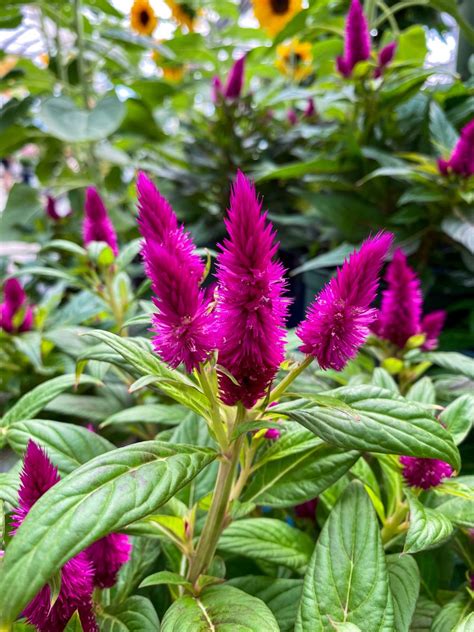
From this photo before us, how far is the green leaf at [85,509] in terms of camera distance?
10.2 inches

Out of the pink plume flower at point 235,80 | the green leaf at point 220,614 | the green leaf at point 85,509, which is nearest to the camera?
the green leaf at point 85,509

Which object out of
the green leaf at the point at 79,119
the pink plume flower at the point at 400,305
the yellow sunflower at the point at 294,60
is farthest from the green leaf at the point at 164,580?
the yellow sunflower at the point at 294,60

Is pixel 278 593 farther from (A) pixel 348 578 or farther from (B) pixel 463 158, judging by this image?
(B) pixel 463 158

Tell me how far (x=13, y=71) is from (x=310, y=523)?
57.4 inches

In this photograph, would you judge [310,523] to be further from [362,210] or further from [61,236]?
[61,236]

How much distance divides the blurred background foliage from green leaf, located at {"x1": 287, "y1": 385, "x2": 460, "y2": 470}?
0.53 m

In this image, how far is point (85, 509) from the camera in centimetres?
29

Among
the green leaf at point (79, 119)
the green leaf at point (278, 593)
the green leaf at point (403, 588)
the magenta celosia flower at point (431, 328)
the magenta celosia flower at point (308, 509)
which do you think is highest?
the green leaf at point (79, 119)

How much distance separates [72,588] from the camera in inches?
13.9

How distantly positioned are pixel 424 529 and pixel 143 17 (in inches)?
78.2

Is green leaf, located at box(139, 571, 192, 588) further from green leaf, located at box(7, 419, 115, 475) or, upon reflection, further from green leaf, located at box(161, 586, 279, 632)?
green leaf, located at box(7, 419, 115, 475)

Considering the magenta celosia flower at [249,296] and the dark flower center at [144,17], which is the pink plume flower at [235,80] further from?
the magenta celosia flower at [249,296]

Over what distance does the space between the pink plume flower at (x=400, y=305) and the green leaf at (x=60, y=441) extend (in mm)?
379

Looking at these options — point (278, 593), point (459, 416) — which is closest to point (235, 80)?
point (459, 416)
